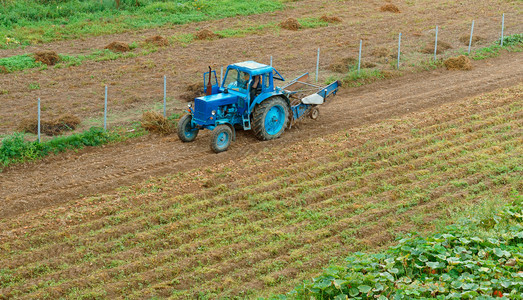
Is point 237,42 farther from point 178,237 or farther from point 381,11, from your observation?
point 178,237

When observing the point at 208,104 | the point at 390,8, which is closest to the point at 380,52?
the point at 390,8

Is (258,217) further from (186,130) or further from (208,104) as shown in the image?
(186,130)

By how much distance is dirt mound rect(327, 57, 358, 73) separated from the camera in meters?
22.1

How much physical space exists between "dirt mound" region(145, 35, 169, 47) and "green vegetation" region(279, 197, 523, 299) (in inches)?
646

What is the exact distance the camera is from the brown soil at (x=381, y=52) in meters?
23.7

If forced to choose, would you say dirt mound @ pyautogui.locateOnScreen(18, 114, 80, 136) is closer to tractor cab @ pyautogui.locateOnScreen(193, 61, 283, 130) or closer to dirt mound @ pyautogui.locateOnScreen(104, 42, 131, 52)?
tractor cab @ pyautogui.locateOnScreen(193, 61, 283, 130)

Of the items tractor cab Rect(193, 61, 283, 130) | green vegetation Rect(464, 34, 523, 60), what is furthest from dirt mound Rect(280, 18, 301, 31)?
tractor cab Rect(193, 61, 283, 130)

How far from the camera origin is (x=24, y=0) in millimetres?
29000

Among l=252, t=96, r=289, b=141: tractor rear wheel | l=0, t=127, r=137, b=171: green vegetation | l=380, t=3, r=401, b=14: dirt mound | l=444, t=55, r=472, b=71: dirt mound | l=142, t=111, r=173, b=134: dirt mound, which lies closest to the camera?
l=0, t=127, r=137, b=171: green vegetation

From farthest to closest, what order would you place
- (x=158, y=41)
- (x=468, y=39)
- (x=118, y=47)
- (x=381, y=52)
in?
1. (x=468, y=39)
2. (x=158, y=41)
3. (x=118, y=47)
4. (x=381, y=52)

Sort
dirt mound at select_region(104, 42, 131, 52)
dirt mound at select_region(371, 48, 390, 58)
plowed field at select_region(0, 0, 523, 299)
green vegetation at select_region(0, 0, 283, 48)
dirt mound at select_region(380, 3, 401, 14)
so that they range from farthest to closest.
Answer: dirt mound at select_region(380, 3, 401, 14) < green vegetation at select_region(0, 0, 283, 48) < dirt mound at select_region(104, 42, 131, 52) < dirt mound at select_region(371, 48, 390, 58) < plowed field at select_region(0, 0, 523, 299)

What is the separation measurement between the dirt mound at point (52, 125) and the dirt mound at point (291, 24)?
42.8ft

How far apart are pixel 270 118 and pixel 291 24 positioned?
1275cm

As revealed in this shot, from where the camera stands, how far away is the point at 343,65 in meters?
22.2
